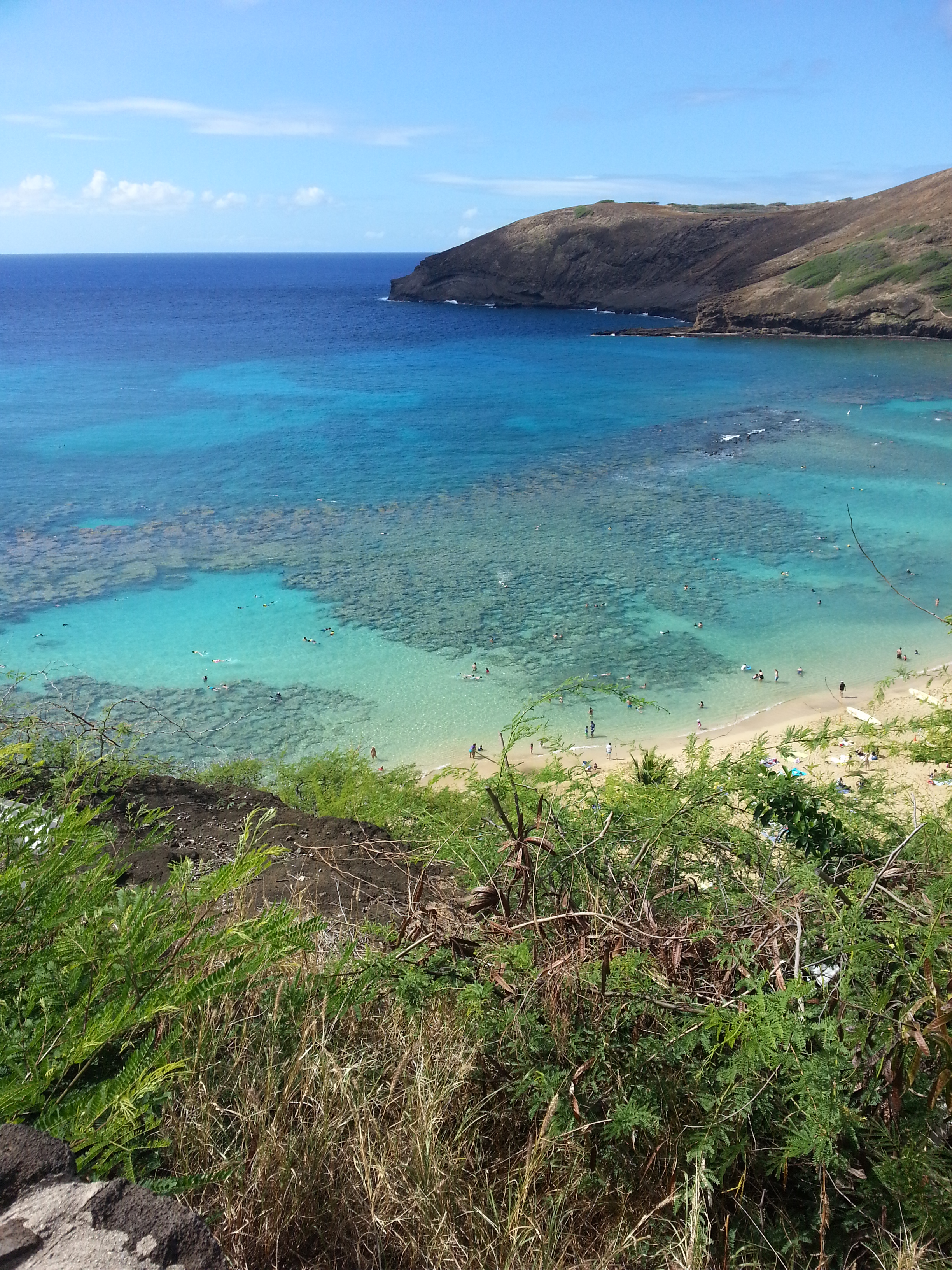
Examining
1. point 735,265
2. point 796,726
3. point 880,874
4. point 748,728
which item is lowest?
point 748,728

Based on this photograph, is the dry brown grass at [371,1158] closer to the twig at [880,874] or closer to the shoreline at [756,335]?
the twig at [880,874]

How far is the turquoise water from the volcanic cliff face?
10.9m

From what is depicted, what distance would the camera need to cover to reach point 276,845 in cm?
652

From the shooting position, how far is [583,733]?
53.5 feet

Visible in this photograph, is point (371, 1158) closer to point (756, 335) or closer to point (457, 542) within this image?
point (457, 542)

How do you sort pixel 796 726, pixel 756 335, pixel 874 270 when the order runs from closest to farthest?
pixel 796 726 < pixel 874 270 < pixel 756 335

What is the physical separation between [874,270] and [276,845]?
2943 inches

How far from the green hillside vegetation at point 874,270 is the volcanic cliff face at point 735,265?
10cm

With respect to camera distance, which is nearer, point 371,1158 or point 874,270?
point 371,1158

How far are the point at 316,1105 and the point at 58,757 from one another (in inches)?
273

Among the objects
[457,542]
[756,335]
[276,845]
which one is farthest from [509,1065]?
[756,335]

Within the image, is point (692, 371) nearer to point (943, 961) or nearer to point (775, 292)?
point (775, 292)

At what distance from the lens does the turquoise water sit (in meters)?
18.1

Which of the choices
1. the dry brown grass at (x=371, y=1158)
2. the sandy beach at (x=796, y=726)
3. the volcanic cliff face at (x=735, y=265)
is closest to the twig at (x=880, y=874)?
the dry brown grass at (x=371, y=1158)
